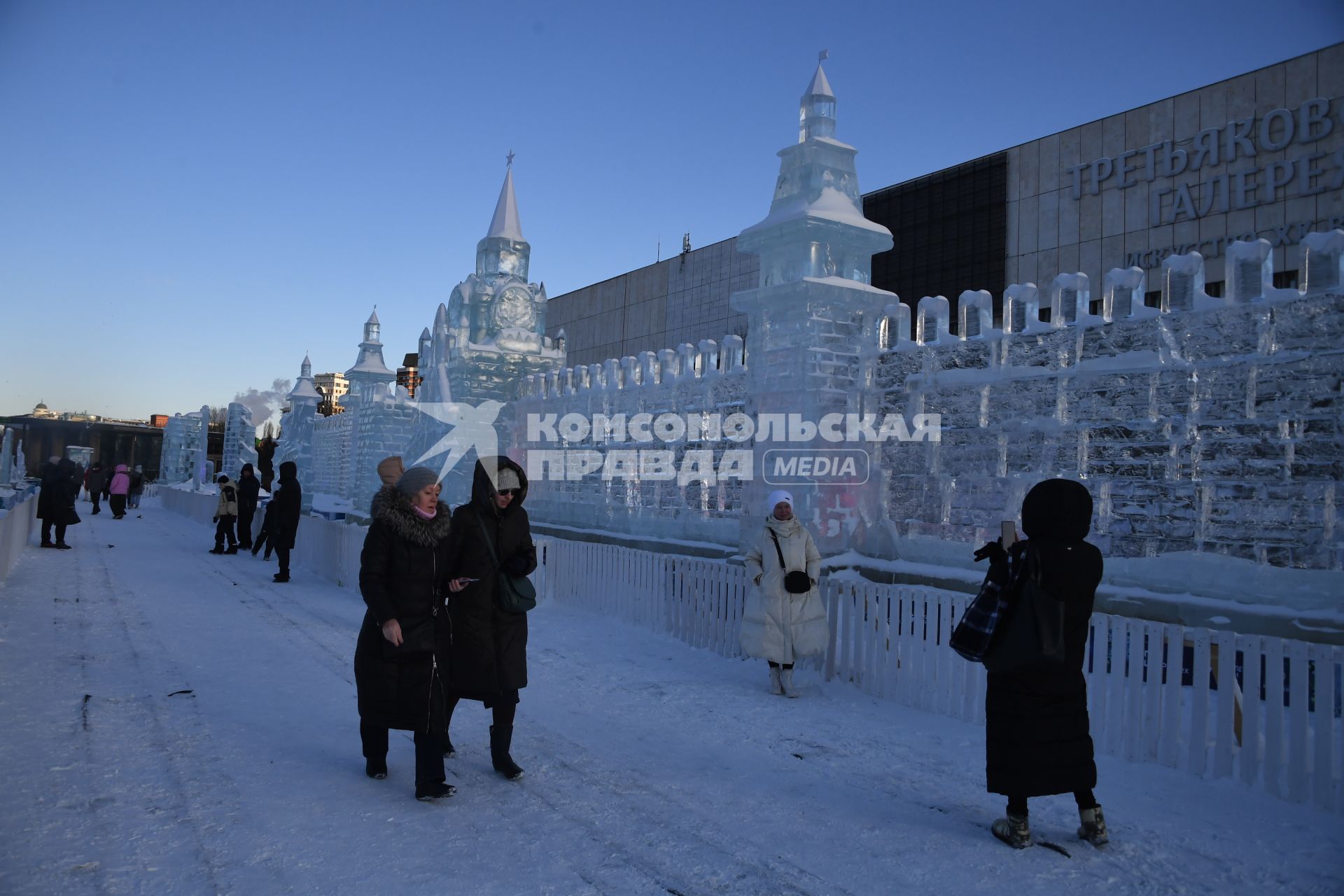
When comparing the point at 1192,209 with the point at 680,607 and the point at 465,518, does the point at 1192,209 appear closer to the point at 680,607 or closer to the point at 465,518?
the point at 680,607

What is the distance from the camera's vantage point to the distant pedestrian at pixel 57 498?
13.9 metres

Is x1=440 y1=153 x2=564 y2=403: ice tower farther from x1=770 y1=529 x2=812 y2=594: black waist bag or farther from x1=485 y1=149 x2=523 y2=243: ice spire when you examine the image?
x1=770 y1=529 x2=812 y2=594: black waist bag

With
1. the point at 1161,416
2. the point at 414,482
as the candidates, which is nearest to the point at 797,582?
the point at 1161,416

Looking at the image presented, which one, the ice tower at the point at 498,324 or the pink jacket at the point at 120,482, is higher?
the ice tower at the point at 498,324

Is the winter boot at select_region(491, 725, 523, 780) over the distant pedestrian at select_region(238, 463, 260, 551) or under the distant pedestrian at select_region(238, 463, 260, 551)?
under

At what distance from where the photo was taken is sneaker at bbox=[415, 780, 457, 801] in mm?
3889

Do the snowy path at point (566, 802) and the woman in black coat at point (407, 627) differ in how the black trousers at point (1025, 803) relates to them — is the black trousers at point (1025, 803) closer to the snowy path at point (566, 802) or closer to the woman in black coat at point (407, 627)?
the snowy path at point (566, 802)

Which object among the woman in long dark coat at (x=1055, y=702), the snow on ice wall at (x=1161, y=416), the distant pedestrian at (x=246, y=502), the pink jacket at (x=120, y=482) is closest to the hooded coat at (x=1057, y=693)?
the woman in long dark coat at (x=1055, y=702)

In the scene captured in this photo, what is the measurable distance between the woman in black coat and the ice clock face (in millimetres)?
11637

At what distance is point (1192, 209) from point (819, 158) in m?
18.1

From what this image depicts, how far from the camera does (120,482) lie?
23594 millimetres

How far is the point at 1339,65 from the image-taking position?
19641 millimetres

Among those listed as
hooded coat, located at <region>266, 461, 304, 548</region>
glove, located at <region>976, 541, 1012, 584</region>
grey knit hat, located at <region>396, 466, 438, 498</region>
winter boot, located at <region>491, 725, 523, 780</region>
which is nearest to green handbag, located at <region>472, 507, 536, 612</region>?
grey knit hat, located at <region>396, 466, 438, 498</region>

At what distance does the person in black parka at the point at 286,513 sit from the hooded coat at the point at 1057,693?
32.8 ft
